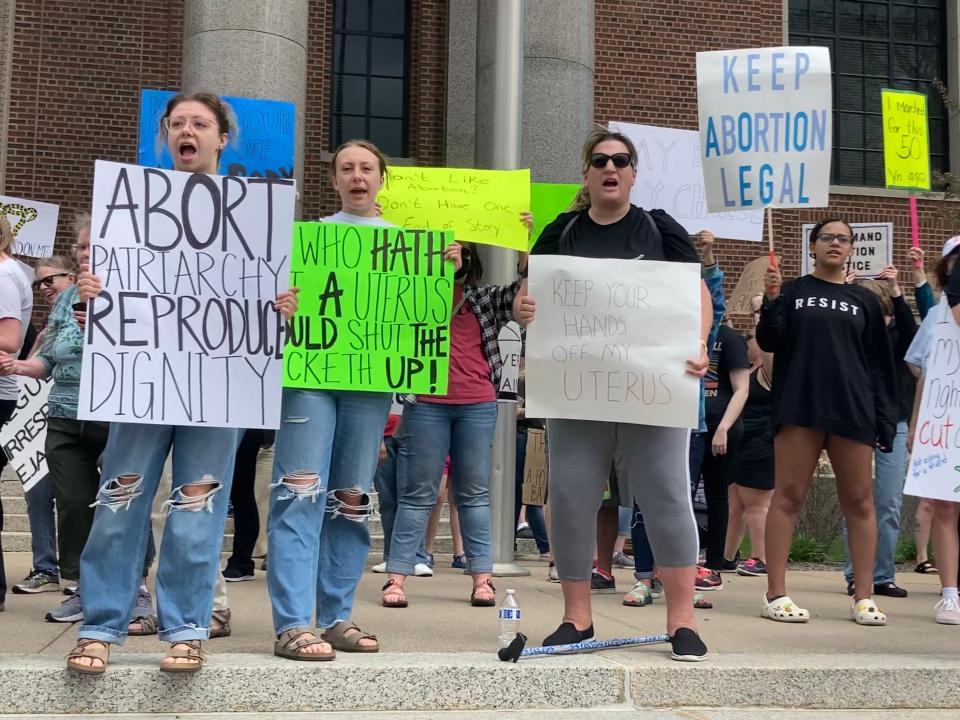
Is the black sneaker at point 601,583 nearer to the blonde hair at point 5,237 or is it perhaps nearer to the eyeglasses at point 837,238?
the eyeglasses at point 837,238

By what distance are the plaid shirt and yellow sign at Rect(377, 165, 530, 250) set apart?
417 mm

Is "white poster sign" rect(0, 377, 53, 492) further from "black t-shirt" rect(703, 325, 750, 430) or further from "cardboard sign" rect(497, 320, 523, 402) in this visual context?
"black t-shirt" rect(703, 325, 750, 430)

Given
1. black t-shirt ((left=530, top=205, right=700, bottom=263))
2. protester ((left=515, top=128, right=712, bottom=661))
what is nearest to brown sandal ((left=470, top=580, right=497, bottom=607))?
protester ((left=515, top=128, right=712, bottom=661))

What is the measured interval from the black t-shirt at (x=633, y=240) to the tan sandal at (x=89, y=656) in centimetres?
226

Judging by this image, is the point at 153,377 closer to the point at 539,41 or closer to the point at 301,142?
the point at 301,142

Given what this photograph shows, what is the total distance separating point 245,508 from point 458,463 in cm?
162

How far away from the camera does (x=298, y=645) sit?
14.1ft

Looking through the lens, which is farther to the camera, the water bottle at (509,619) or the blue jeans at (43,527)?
the blue jeans at (43,527)

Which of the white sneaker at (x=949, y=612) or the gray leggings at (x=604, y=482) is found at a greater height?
the gray leggings at (x=604, y=482)

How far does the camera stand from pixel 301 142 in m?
12.0

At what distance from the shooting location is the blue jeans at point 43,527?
22.6 feet

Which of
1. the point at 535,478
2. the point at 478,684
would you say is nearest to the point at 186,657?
the point at 478,684

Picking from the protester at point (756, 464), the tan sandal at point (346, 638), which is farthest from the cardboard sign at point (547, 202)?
the tan sandal at point (346, 638)

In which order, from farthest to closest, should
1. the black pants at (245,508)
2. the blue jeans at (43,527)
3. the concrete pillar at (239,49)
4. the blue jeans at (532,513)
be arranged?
the concrete pillar at (239,49) < the blue jeans at (532,513) < the black pants at (245,508) < the blue jeans at (43,527)
